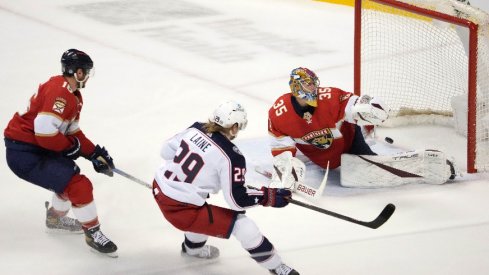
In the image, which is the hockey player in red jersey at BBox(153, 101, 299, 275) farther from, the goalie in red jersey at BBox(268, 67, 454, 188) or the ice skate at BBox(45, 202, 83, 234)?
the goalie in red jersey at BBox(268, 67, 454, 188)

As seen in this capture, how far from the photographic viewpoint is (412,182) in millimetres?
4500

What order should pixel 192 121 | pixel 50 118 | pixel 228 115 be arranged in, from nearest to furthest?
pixel 228 115, pixel 50 118, pixel 192 121

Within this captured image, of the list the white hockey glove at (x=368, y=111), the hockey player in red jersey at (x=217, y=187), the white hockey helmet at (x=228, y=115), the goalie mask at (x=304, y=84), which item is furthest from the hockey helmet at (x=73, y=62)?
the white hockey glove at (x=368, y=111)

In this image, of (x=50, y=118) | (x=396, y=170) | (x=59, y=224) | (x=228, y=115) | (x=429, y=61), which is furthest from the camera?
(x=429, y=61)

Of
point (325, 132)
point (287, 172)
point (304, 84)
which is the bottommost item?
point (287, 172)

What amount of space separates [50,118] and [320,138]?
1.24 m

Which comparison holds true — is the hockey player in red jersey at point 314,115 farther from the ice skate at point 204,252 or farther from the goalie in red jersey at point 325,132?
the ice skate at point 204,252

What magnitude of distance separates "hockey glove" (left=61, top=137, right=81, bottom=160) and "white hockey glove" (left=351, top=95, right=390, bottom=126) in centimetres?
119

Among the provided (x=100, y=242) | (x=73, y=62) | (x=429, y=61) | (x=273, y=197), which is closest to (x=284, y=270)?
(x=273, y=197)

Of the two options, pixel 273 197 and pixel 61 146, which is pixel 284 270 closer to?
pixel 273 197

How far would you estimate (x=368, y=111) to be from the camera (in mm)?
4348

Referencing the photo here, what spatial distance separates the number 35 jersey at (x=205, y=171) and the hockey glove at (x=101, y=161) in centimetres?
36

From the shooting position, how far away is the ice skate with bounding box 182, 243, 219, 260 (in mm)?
3811

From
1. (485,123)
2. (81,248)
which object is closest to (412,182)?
(485,123)
